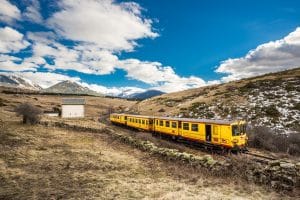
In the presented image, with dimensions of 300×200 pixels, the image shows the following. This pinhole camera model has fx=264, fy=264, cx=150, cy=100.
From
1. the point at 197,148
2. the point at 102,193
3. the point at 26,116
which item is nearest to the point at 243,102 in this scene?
the point at 197,148

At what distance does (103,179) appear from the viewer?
47.2 feet

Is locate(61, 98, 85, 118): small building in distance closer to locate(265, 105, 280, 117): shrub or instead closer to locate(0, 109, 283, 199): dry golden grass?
locate(265, 105, 280, 117): shrub

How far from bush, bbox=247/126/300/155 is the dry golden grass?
13492 mm

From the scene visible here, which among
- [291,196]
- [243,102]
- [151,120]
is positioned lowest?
[291,196]

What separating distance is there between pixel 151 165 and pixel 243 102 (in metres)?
36.8

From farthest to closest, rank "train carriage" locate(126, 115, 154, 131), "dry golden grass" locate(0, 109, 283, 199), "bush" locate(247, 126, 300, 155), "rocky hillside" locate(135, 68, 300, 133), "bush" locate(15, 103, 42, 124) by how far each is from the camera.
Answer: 1. "bush" locate(15, 103, 42, 124)
2. "train carriage" locate(126, 115, 154, 131)
3. "rocky hillside" locate(135, 68, 300, 133)
4. "bush" locate(247, 126, 300, 155)
5. "dry golden grass" locate(0, 109, 283, 199)

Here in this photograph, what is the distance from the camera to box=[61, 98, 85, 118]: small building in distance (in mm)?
71000

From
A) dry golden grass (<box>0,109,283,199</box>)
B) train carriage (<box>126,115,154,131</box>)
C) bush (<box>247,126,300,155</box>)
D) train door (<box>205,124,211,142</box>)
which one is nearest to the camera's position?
dry golden grass (<box>0,109,283,199</box>)

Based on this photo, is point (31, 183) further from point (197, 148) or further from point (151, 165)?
point (197, 148)

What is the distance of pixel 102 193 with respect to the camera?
39.8 feet

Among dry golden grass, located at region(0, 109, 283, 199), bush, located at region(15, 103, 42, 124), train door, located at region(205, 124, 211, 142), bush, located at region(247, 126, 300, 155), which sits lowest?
dry golden grass, located at region(0, 109, 283, 199)

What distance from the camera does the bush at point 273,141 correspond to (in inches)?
1005

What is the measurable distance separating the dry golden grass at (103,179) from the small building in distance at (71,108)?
50439 mm

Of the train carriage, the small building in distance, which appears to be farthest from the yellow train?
the small building in distance
